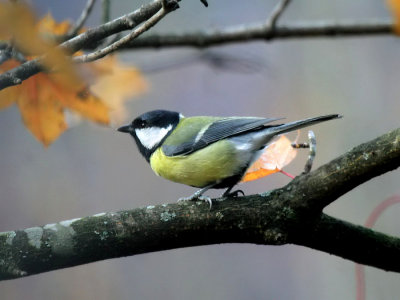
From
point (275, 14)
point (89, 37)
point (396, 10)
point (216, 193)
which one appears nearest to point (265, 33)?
point (275, 14)

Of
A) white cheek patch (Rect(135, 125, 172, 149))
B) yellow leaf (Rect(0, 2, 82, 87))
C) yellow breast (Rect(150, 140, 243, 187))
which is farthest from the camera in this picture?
white cheek patch (Rect(135, 125, 172, 149))

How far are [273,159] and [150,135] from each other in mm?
678

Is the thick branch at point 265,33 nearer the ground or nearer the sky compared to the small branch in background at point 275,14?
nearer the ground

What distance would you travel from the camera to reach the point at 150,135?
206 centimetres

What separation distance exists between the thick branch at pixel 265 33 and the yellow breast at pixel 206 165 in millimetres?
397

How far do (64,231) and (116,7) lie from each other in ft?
10.3

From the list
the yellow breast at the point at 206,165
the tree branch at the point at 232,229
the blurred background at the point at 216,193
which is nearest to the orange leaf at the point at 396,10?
the tree branch at the point at 232,229

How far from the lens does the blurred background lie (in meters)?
3.22

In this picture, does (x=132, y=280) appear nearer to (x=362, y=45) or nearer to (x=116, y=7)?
(x=116, y=7)

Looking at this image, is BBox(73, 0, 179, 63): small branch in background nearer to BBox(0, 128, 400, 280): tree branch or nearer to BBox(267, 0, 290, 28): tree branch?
BBox(0, 128, 400, 280): tree branch

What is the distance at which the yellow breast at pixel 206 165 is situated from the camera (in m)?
1.73

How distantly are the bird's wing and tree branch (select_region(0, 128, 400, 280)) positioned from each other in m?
0.48

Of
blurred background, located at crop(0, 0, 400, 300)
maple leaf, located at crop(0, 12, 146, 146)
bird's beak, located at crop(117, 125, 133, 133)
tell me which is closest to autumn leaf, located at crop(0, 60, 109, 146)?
maple leaf, located at crop(0, 12, 146, 146)

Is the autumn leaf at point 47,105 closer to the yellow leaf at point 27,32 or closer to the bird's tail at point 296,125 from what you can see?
the bird's tail at point 296,125
